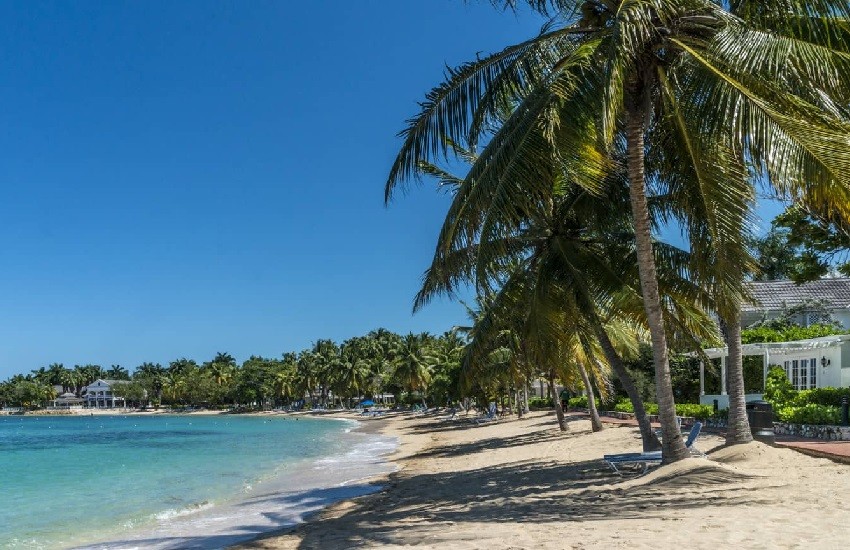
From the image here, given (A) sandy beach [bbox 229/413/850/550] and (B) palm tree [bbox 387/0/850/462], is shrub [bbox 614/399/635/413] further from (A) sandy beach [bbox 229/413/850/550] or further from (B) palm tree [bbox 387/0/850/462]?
(B) palm tree [bbox 387/0/850/462]

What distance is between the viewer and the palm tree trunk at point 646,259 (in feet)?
31.9

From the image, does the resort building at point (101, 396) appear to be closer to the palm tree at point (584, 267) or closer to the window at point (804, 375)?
the window at point (804, 375)

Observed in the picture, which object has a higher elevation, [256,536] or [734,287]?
[734,287]

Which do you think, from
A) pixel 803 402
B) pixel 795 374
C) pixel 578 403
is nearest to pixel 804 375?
pixel 795 374

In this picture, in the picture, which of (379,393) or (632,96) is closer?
(632,96)

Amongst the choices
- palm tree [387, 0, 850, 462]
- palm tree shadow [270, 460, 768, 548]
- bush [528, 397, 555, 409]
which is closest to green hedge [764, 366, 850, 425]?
palm tree shadow [270, 460, 768, 548]

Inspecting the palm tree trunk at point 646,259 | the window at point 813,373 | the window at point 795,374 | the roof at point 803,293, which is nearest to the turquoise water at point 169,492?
the palm tree trunk at point 646,259

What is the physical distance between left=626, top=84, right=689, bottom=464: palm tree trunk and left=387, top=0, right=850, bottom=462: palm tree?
0.02 metres

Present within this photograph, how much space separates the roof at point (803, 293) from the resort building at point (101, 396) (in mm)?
133439

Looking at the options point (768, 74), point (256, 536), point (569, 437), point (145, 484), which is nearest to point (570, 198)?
point (768, 74)

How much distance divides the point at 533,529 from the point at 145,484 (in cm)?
1888

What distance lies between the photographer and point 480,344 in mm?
16172

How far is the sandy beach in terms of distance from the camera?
6777 millimetres

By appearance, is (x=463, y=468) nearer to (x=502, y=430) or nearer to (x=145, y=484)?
(x=145, y=484)
